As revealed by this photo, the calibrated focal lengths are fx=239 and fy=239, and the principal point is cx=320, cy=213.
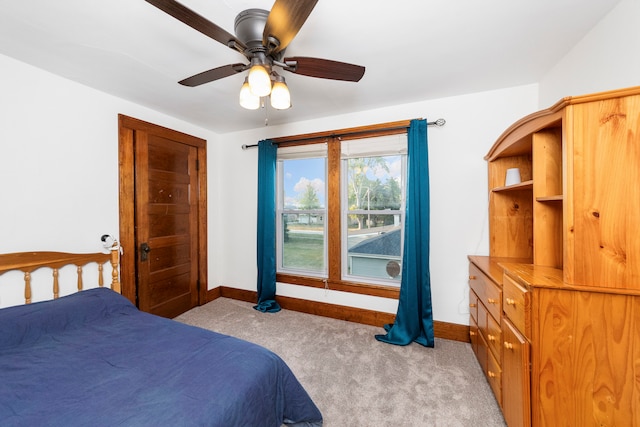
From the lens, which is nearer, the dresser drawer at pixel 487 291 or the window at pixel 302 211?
the dresser drawer at pixel 487 291

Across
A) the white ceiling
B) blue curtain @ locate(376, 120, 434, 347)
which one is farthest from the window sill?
the white ceiling

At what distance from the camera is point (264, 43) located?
1200 mm

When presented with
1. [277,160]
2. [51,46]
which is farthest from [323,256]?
[51,46]

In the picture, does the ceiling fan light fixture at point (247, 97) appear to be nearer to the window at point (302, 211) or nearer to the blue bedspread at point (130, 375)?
the blue bedspread at point (130, 375)

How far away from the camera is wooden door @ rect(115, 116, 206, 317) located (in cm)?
253

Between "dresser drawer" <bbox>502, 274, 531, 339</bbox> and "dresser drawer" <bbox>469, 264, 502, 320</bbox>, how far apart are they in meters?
0.10

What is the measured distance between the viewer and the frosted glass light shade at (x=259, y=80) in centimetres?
118

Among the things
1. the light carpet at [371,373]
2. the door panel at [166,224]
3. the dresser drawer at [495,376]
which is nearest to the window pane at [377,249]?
the light carpet at [371,373]

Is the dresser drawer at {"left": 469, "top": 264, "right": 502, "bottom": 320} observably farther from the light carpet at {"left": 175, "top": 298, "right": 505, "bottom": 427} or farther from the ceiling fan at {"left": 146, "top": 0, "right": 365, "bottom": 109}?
the ceiling fan at {"left": 146, "top": 0, "right": 365, "bottom": 109}

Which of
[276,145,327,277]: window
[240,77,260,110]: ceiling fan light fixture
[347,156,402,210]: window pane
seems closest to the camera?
[240,77,260,110]: ceiling fan light fixture

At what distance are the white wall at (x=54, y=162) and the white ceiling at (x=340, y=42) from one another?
0.17 m

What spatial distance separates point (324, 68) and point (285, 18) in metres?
0.41

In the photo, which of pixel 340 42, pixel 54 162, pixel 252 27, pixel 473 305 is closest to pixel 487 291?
pixel 473 305

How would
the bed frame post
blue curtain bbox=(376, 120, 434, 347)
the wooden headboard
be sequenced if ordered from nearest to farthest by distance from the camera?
the wooden headboard
the bed frame post
blue curtain bbox=(376, 120, 434, 347)
